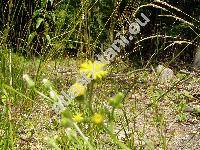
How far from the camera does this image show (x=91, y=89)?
0.90m

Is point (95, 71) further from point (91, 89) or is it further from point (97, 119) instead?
point (97, 119)

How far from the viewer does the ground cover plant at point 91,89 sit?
3.30 feet

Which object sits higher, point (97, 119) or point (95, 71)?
point (95, 71)

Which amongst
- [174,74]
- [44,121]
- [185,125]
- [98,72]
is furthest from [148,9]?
[98,72]

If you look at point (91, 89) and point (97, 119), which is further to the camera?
point (91, 89)

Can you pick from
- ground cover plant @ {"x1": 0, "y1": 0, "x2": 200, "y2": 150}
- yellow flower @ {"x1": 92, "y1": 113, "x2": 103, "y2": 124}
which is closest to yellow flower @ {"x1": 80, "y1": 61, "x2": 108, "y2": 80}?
ground cover plant @ {"x1": 0, "y1": 0, "x2": 200, "y2": 150}


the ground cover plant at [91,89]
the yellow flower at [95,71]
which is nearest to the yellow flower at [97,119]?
the ground cover plant at [91,89]

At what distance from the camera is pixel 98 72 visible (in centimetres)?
93

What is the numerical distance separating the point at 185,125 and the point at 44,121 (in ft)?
3.43

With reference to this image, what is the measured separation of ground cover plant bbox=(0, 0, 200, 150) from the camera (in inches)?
39.6

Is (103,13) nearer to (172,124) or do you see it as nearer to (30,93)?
(172,124)

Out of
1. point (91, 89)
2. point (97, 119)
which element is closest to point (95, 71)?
point (91, 89)

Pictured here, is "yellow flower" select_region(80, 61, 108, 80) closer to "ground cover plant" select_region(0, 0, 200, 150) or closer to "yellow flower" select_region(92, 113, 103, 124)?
"ground cover plant" select_region(0, 0, 200, 150)

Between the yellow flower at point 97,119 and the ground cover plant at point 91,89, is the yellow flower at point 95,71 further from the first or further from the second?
the yellow flower at point 97,119
